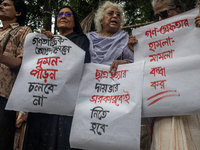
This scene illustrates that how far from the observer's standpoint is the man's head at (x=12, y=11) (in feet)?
7.37

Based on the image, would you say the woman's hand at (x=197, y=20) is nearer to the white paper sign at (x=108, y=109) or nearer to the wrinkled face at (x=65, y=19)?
the white paper sign at (x=108, y=109)

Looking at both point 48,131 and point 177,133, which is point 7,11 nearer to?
point 48,131

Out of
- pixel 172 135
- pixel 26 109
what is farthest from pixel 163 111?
pixel 26 109

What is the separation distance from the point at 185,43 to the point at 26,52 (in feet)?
4.62

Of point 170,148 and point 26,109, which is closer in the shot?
point 170,148

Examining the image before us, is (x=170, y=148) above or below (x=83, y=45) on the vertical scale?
below

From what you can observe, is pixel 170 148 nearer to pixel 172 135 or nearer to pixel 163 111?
pixel 172 135

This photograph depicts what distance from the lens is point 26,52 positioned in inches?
74.0

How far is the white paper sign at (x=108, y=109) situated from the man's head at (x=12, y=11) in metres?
1.15

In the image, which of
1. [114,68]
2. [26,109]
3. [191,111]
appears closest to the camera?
[191,111]

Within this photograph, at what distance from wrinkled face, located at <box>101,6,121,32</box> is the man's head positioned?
3.22ft

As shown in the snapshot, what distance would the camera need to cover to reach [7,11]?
2246mm

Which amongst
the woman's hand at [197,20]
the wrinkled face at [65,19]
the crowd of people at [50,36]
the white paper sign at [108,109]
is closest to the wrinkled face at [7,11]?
the crowd of people at [50,36]

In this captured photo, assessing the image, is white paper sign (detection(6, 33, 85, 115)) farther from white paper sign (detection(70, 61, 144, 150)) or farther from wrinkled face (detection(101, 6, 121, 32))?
wrinkled face (detection(101, 6, 121, 32))
